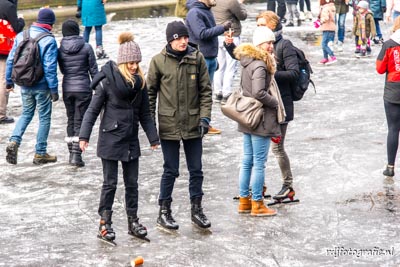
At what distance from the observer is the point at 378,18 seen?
739 inches

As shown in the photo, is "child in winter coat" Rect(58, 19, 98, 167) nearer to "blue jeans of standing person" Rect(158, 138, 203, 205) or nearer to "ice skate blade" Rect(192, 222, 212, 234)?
"blue jeans of standing person" Rect(158, 138, 203, 205)

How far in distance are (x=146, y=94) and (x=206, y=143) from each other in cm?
357

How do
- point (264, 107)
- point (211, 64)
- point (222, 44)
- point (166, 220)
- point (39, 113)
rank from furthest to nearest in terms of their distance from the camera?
point (222, 44) → point (211, 64) → point (39, 113) → point (264, 107) → point (166, 220)

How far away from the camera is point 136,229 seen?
798 cm

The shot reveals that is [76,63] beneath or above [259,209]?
above

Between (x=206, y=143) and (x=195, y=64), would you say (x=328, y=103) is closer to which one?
(x=206, y=143)

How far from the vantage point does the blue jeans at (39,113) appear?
10.7m

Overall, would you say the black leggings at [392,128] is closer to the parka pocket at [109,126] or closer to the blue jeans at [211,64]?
the blue jeans at [211,64]

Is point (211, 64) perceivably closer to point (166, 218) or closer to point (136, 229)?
point (166, 218)

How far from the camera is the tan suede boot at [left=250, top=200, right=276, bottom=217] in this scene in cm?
857

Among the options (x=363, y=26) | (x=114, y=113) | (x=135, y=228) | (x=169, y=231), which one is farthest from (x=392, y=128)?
(x=363, y=26)

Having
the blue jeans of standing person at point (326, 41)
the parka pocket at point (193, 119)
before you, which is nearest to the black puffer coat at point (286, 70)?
the parka pocket at point (193, 119)

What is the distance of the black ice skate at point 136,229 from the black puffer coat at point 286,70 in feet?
6.35

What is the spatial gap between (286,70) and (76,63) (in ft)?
9.41
